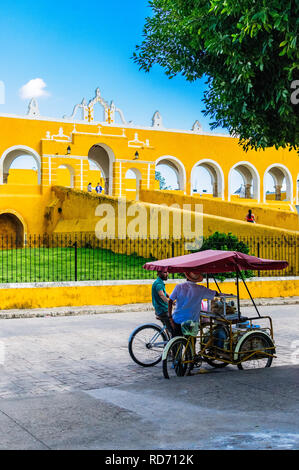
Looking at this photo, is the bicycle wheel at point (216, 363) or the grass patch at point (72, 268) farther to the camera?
the grass patch at point (72, 268)

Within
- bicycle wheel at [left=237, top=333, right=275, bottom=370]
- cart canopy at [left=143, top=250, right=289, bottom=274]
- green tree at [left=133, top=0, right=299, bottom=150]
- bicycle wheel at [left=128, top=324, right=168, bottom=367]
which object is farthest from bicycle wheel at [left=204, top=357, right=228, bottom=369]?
green tree at [left=133, top=0, right=299, bottom=150]

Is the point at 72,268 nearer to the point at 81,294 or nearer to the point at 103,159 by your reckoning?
the point at 81,294

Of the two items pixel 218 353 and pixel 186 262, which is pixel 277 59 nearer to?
pixel 186 262

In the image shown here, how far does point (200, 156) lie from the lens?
35562 mm

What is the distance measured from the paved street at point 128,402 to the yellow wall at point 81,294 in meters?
4.05

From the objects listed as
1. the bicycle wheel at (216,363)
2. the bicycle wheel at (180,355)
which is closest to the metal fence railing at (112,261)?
the bicycle wheel at (216,363)

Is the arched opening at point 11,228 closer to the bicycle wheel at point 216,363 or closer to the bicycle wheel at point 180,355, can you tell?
the bicycle wheel at point 216,363

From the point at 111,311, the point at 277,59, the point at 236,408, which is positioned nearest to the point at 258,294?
the point at 111,311

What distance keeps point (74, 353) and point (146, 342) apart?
4.79 ft

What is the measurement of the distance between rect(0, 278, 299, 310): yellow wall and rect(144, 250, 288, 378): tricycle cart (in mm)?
6596

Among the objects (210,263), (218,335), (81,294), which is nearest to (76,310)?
(81,294)

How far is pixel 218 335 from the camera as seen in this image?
7.56m

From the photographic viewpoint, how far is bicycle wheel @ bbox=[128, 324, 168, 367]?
7812 millimetres

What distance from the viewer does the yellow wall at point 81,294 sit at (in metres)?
13.5
